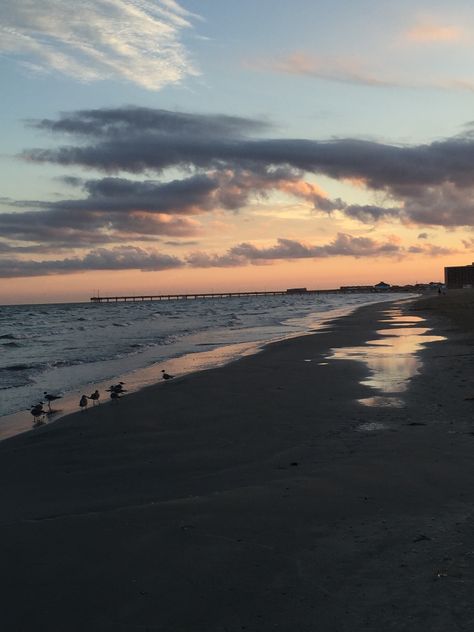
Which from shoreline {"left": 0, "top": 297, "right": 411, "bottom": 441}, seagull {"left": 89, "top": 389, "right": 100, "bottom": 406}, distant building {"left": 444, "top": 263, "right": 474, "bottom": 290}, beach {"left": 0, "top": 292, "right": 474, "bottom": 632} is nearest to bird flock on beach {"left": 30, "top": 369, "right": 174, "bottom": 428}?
seagull {"left": 89, "top": 389, "right": 100, "bottom": 406}

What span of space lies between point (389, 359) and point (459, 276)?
16327cm

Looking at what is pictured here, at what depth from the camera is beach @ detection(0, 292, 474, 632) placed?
3.84 metres

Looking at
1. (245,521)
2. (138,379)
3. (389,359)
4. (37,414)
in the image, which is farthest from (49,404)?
(389,359)

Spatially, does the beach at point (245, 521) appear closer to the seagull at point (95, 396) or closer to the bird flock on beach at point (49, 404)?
the bird flock on beach at point (49, 404)

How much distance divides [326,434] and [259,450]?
48.4 inches

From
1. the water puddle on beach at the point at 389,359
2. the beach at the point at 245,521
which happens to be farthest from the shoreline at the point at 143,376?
the water puddle on beach at the point at 389,359

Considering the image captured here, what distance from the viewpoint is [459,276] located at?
16950 cm

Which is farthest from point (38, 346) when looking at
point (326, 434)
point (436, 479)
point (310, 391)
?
point (436, 479)

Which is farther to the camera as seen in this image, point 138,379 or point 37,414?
point 138,379

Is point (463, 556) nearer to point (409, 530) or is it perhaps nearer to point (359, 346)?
point (409, 530)

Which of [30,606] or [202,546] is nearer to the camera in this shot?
[30,606]

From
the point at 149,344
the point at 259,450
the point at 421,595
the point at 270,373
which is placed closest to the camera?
the point at 421,595

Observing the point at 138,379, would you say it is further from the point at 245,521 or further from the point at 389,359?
the point at 245,521

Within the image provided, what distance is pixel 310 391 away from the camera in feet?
42.0
